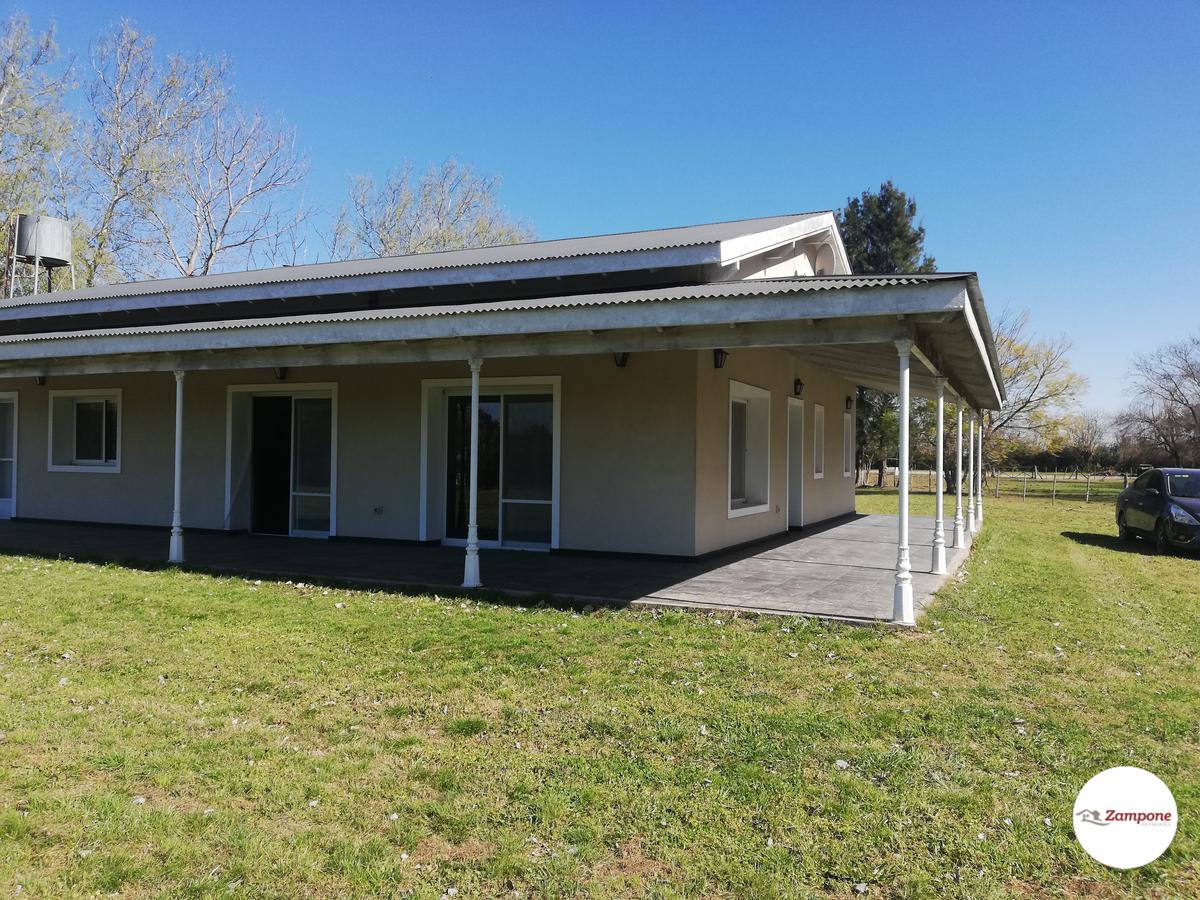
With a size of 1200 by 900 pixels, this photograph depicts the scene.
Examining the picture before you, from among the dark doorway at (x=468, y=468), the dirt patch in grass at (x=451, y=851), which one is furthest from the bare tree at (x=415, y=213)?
the dirt patch in grass at (x=451, y=851)

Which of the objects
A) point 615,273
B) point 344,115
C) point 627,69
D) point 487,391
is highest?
point 344,115

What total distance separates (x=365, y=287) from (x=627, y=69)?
348 inches

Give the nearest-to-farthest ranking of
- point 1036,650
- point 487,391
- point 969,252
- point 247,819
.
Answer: point 247,819
point 1036,650
point 487,391
point 969,252

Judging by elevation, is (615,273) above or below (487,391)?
above

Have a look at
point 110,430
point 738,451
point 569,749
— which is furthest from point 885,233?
point 569,749

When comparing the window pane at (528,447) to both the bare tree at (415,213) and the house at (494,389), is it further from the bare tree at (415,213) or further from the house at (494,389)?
the bare tree at (415,213)

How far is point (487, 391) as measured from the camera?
1102cm

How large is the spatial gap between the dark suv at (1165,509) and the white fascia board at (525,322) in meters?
9.66

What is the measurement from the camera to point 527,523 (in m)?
10.8

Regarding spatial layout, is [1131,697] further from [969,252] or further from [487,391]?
[969,252]

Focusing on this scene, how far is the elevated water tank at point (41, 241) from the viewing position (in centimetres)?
2027

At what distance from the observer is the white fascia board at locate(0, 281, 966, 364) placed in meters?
6.26

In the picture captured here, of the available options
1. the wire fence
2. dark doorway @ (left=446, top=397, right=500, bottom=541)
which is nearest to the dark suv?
the wire fence

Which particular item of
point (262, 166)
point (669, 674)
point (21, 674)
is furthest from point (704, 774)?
point (262, 166)
